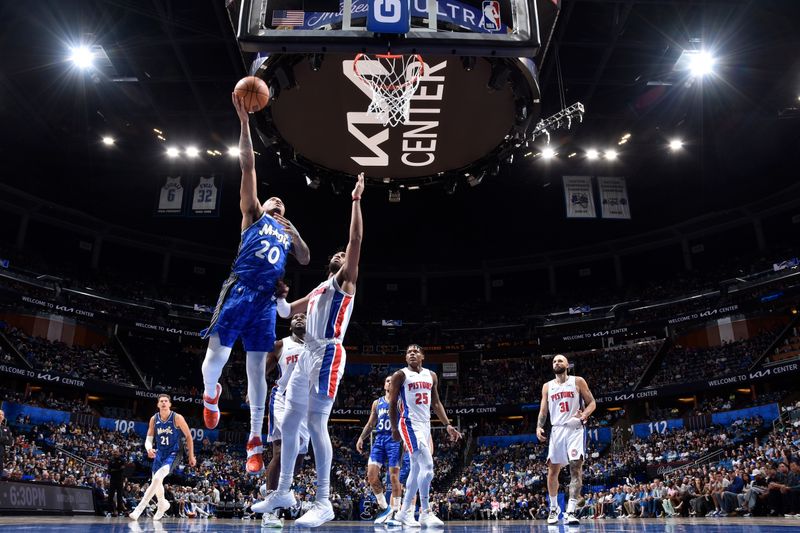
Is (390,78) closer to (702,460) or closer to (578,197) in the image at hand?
(578,197)

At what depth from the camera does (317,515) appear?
484 cm

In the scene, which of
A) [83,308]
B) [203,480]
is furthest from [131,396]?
[203,480]

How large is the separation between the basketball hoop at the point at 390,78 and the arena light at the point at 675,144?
16749 millimetres

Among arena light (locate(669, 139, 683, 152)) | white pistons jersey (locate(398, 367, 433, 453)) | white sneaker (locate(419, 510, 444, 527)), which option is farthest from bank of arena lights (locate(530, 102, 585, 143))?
white sneaker (locate(419, 510, 444, 527))

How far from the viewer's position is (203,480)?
74.3 feet

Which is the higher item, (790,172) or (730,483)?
(790,172)

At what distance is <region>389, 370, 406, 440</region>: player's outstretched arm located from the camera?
7.34 m

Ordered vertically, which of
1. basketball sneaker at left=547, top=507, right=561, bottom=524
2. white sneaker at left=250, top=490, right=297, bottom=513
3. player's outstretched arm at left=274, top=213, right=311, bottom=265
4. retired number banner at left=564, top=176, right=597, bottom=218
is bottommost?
basketball sneaker at left=547, top=507, right=561, bottom=524

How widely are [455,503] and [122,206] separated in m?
21.7

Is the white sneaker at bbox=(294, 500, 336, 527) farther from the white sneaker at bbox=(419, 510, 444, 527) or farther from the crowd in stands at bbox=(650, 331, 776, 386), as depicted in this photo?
the crowd in stands at bbox=(650, 331, 776, 386)

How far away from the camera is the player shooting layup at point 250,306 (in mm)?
5008

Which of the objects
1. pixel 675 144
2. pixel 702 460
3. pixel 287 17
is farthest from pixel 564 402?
pixel 675 144

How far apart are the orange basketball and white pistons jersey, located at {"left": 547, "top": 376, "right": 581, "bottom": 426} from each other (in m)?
5.98

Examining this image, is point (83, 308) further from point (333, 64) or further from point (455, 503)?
point (333, 64)
